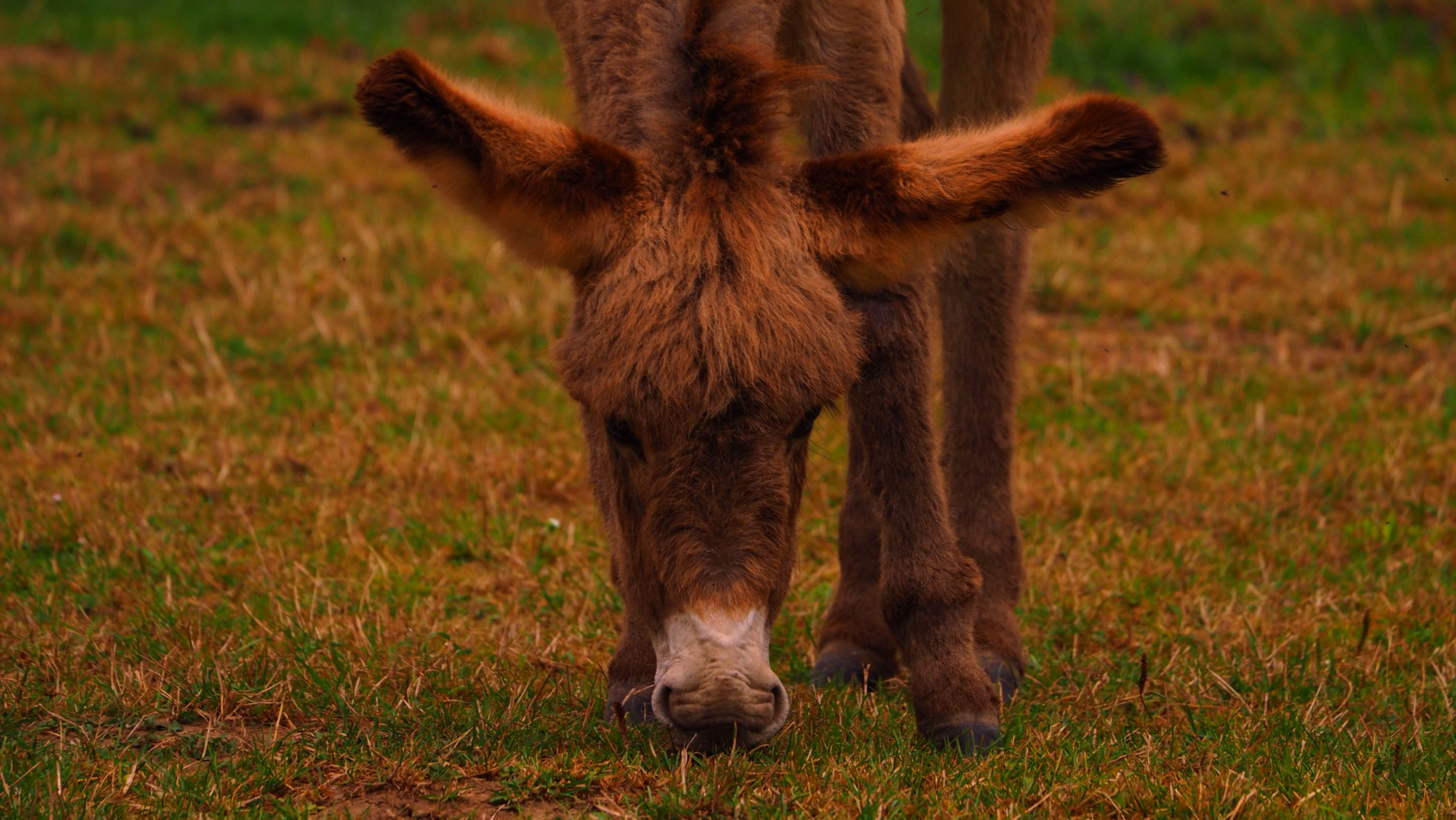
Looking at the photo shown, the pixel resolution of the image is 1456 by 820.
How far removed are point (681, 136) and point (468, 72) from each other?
8.86 m

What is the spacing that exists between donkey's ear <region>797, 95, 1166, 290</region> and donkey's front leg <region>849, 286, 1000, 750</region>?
0.39m

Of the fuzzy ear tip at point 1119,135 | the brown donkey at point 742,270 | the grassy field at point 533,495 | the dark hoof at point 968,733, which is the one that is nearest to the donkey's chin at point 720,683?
the brown donkey at point 742,270

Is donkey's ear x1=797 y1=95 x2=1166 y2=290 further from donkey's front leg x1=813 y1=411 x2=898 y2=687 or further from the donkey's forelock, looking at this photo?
donkey's front leg x1=813 y1=411 x2=898 y2=687

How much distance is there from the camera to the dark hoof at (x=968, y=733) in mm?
3711

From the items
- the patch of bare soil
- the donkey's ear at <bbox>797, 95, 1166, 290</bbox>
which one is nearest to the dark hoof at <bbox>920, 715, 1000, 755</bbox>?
the patch of bare soil

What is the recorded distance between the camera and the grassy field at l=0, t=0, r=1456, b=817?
3.44 metres

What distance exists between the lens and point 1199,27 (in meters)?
12.9

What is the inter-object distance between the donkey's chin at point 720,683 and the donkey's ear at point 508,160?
931 mm

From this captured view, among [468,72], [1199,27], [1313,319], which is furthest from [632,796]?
[1199,27]

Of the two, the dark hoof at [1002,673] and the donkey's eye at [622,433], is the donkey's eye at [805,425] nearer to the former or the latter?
the donkey's eye at [622,433]

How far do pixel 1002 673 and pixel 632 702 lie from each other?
124 cm

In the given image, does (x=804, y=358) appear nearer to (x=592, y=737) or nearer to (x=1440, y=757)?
(x=592, y=737)

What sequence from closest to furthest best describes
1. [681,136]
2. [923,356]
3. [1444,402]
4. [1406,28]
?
[681,136] → [923,356] → [1444,402] → [1406,28]

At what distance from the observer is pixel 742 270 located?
3.21 m
